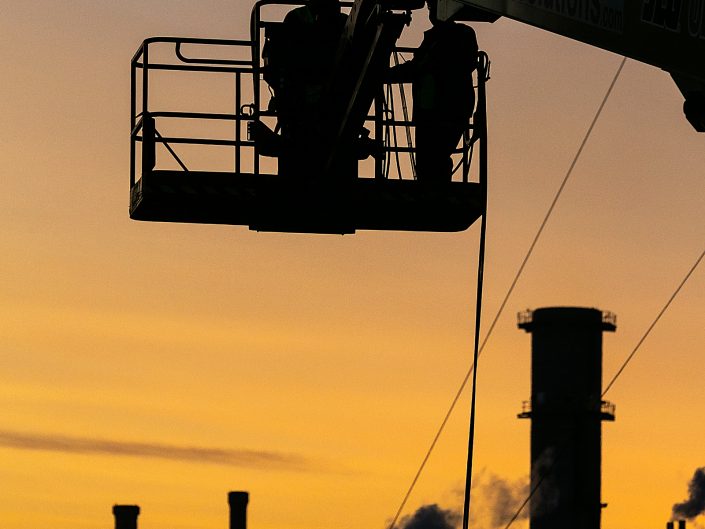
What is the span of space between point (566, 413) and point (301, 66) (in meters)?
65.2

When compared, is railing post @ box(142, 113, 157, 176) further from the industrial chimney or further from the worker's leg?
the industrial chimney

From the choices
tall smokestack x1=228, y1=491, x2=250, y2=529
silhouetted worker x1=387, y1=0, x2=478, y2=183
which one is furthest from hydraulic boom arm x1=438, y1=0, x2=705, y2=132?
tall smokestack x1=228, y1=491, x2=250, y2=529

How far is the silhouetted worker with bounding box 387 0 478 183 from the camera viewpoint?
54.7ft

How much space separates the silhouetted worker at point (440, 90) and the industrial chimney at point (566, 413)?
209ft

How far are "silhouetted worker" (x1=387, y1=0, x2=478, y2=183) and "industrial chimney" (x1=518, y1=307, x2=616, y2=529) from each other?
209ft

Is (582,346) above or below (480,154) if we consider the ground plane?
above

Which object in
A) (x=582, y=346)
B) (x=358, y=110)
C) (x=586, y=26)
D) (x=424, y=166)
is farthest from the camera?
(x=582, y=346)

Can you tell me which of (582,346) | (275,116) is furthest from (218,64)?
(582,346)

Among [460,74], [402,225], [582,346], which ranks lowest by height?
[402,225]

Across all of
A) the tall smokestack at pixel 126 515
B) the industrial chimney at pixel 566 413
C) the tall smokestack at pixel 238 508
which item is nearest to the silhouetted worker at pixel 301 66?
the tall smokestack at pixel 238 508

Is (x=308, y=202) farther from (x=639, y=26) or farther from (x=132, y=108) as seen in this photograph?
(x=639, y=26)

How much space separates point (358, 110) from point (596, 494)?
221 feet

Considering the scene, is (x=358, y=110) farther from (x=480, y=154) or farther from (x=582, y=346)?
(x=582, y=346)

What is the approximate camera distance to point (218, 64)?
1773cm
